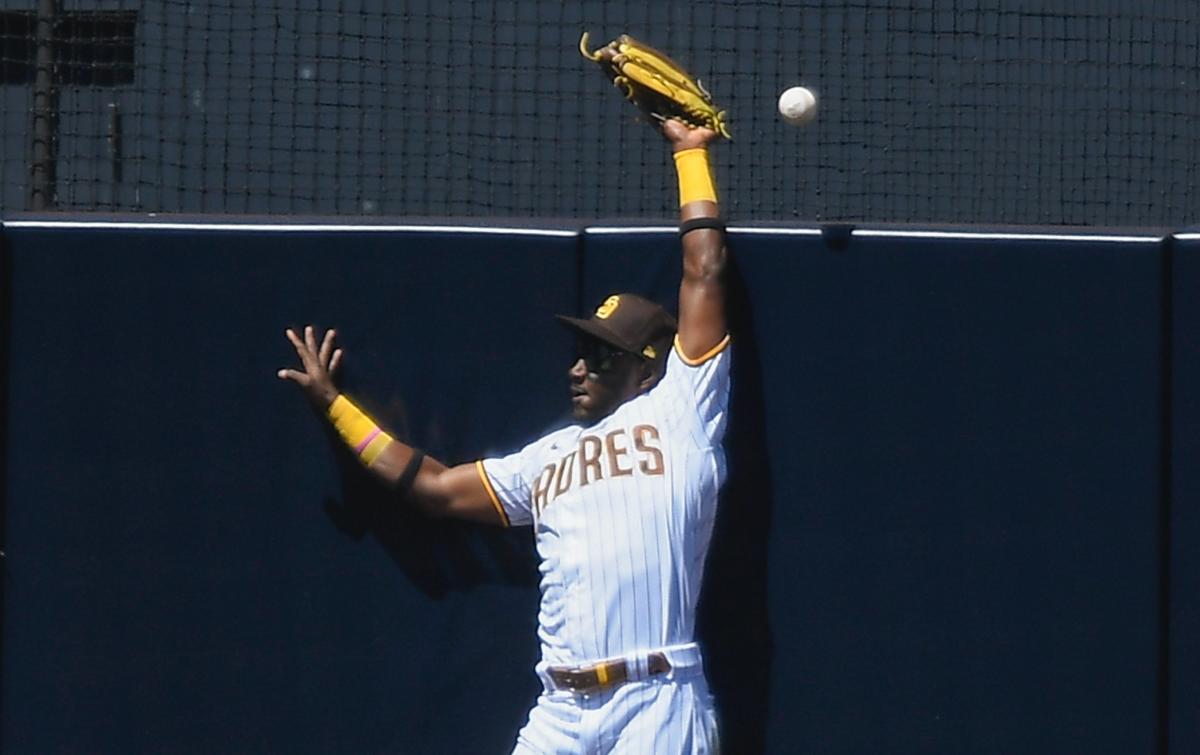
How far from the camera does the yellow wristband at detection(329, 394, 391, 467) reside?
4.05 metres

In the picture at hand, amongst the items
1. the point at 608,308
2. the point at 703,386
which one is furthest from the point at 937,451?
the point at 608,308

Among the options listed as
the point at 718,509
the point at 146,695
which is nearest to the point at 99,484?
the point at 146,695

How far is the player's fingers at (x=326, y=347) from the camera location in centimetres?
411

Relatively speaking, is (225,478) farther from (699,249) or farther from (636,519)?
(699,249)

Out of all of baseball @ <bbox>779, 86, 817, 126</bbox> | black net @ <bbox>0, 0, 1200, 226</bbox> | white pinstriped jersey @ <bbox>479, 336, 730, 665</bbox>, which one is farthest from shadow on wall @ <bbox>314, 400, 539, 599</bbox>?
black net @ <bbox>0, 0, 1200, 226</bbox>

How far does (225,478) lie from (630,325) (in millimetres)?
1019

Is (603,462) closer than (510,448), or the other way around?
(603,462)

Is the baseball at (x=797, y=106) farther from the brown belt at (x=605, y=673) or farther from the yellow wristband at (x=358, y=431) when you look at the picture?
the brown belt at (x=605, y=673)

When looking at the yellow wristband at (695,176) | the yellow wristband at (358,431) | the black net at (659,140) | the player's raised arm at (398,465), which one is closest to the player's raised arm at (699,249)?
the yellow wristband at (695,176)

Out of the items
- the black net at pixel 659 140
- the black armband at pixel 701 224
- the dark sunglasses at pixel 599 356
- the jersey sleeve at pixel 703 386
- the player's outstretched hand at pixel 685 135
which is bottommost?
the jersey sleeve at pixel 703 386

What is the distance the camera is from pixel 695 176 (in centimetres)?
408

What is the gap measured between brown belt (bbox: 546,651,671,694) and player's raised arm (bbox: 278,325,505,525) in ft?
1.40

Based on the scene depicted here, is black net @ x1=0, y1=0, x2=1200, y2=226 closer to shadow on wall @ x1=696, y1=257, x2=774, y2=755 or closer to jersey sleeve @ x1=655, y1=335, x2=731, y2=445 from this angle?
shadow on wall @ x1=696, y1=257, x2=774, y2=755

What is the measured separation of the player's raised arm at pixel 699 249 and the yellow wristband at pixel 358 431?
721 millimetres
